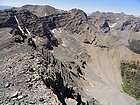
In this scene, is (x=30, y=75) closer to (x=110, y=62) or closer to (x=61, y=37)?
(x=110, y=62)

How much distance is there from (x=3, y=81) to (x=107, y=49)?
106 meters

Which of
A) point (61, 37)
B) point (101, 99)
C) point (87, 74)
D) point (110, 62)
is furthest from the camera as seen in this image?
point (61, 37)

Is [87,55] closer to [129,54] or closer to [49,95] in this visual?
[129,54]

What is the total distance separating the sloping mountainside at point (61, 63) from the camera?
24.6 metres

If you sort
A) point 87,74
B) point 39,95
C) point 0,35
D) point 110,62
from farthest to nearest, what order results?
point 110,62
point 87,74
point 0,35
point 39,95

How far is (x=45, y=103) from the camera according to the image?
813 inches

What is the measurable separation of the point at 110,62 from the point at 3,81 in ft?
315

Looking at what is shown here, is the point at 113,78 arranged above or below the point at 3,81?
below

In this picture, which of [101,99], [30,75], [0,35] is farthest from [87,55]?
[30,75]

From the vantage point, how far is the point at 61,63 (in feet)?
264

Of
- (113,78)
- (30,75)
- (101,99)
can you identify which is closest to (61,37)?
(113,78)

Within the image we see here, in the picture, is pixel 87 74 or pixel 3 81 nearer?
pixel 3 81

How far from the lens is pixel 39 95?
72.7ft

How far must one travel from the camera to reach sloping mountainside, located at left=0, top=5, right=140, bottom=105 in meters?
24.6
